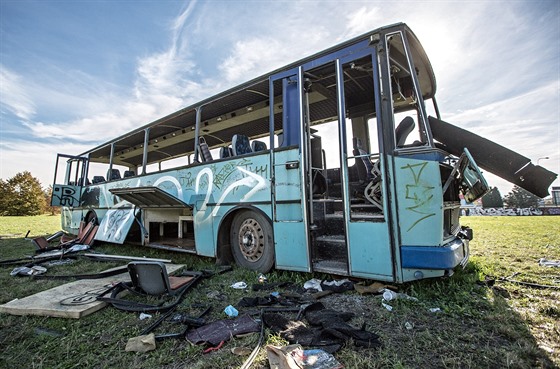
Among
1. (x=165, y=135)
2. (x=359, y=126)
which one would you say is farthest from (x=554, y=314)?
(x=165, y=135)

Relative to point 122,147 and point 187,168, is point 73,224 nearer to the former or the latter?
point 122,147

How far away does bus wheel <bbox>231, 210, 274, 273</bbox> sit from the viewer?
4.09 m

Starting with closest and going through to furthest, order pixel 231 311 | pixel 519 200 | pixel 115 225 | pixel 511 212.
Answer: pixel 231 311, pixel 115 225, pixel 511 212, pixel 519 200

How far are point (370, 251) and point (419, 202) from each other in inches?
29.5

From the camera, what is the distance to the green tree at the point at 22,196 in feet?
104

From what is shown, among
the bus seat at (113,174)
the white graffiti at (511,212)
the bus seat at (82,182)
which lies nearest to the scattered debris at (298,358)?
the bus seat at (113,174)

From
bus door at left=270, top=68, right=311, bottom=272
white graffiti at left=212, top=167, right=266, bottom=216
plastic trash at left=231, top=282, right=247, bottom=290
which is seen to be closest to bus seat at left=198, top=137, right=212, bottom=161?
white graffiti at left=212, top=167, right=266, bottom=216

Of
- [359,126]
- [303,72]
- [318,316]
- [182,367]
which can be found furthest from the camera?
[359,126]

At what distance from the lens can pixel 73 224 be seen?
9.58 m

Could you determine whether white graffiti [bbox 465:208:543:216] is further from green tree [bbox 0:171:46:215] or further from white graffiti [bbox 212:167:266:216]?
green tree [bbox 0:171:46:215]

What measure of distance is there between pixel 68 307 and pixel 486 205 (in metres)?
42.1

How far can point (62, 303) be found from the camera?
9.83ft

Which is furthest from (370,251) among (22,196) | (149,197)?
(22,196)

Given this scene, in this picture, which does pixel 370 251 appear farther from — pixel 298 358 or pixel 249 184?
pixel 249 184
